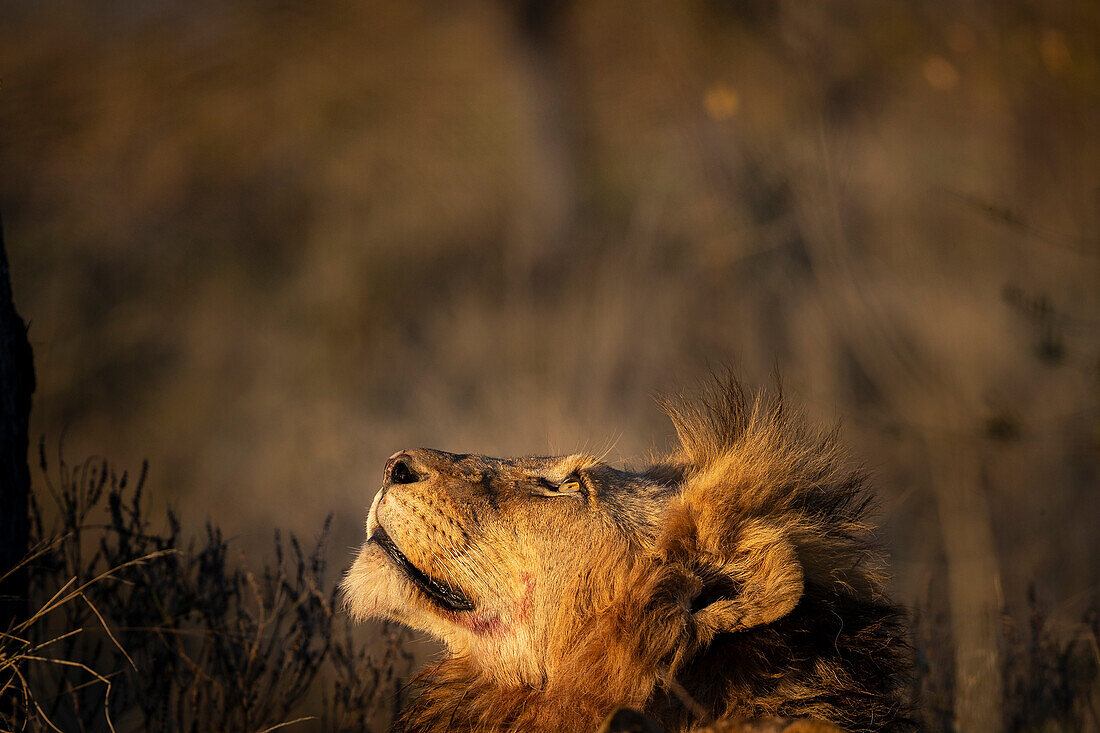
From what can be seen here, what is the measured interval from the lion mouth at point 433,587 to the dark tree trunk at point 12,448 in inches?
49.5

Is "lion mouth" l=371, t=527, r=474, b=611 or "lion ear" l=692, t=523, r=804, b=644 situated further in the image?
"lion mouth" l=371, t=527, r=474, b=611

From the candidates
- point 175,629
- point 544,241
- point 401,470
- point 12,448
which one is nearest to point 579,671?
point 401,470

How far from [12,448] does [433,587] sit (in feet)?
4.89

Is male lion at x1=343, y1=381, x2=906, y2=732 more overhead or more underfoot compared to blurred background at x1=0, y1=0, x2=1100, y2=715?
more underfoot

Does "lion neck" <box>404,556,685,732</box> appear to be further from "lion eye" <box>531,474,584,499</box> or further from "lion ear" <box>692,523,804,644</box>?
"lion eye" <box>531,474,584,499</box>

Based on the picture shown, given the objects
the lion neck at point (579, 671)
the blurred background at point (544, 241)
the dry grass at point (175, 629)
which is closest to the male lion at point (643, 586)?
the lion neck at point (579, 671)

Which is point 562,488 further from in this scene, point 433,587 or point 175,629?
point 175,629

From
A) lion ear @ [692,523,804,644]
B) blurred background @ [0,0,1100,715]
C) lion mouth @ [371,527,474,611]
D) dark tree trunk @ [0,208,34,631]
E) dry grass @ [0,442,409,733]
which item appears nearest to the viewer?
lion ear @ [692,523,804,644]

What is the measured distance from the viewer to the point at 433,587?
300 cm

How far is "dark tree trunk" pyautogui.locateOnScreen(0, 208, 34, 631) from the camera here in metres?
3.23

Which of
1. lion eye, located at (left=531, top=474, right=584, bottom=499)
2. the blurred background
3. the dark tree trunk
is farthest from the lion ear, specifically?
the blurred background

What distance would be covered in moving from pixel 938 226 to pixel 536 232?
506 centimetres

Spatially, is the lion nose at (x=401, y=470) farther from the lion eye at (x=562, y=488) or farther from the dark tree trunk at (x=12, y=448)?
the dark tree trunk at (x=12, y=448)

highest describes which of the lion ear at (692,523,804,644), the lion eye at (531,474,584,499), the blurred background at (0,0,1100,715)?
the blurred background at (0,0,1100,715)
